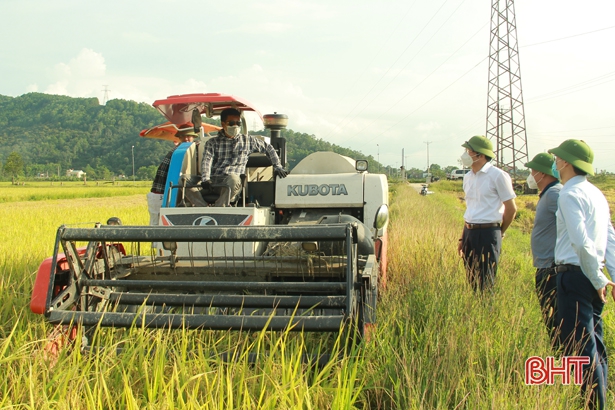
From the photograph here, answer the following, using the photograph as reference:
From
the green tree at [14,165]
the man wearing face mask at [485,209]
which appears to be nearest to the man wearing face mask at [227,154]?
the man wearing face mask at [485,209]

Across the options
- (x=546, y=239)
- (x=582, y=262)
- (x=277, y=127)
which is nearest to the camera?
(x=582, y=262)

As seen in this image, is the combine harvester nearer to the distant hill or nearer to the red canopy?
the red canopy

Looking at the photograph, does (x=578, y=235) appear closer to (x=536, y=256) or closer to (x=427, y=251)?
(x=536, y=256)

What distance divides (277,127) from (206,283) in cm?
369

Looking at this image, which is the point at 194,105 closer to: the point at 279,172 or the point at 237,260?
the point at 279,172

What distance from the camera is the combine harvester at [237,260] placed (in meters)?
3.24

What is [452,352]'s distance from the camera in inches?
123

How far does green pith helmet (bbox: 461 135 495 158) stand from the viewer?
206 inches

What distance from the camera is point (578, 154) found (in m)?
3.38

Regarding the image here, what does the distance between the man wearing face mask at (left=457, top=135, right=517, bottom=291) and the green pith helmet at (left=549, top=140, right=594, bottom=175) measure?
1711mm

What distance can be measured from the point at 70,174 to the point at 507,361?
10623 centimetres

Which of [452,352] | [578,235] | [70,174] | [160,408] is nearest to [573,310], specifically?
[578,235]

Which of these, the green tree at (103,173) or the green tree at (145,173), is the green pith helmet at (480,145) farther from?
the green tree at (103,173)

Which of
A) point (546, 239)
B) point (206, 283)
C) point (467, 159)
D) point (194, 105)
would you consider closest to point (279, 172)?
point (194, 105)
